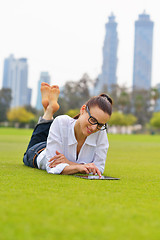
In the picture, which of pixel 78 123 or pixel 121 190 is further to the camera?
pixel 78 123

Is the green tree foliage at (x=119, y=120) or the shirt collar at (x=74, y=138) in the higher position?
the shirt collar at (x=74, y=138)

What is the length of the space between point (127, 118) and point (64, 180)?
7700 cm

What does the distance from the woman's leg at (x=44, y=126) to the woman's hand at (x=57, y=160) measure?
90 cm

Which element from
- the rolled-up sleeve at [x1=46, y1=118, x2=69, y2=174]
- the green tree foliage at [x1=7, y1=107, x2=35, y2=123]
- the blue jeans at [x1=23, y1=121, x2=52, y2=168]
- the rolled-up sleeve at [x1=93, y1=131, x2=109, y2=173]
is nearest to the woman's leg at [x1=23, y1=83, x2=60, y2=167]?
the blue jeans at [x1=23, y1=121, x2=52, y2=168]

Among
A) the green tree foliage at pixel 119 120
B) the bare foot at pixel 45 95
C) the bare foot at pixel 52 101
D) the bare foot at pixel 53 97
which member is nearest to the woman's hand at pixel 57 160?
the bare foot at pixel 52 101

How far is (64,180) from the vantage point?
12.0ft

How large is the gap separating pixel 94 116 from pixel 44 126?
5.72ft

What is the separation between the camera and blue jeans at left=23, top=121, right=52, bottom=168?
518cm

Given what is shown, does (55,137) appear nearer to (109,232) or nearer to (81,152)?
(81,152)

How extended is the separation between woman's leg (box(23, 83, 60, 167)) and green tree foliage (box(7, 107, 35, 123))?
3308 inches

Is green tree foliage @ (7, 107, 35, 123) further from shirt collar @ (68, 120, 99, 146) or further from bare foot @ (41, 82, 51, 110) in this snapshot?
shirt collar @ (68, 120, 99, 146)

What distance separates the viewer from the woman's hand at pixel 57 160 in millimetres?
4195

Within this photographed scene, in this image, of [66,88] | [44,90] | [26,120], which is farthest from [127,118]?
[44,90]

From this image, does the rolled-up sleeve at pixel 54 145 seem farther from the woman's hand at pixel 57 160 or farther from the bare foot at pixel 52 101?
the bare foot at pixel 52 101
